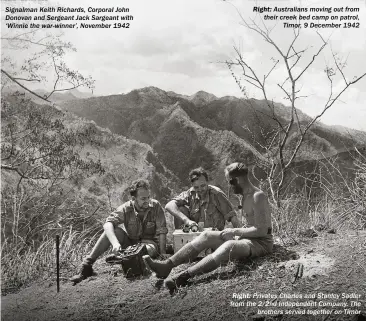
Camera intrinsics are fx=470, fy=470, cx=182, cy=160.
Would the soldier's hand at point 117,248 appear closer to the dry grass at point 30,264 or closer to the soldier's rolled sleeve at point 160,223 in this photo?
the soldier's rolled sleeve at point 160,223

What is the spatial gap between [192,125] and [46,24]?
9733 mm

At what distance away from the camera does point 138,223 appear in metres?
5.43

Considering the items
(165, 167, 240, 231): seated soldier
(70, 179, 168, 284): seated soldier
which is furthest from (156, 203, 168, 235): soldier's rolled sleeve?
(165, 167, 240, 231): seated soldier

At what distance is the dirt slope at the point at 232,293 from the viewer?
3824 mm

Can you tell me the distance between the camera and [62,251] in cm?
598

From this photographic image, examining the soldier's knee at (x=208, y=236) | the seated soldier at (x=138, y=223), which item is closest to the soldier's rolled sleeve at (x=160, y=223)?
the seated soldier at (x=138, y=223)

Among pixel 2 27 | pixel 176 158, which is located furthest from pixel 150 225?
pixel 176 158

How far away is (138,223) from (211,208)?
2.99ft

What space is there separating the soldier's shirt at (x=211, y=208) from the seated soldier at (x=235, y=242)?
0.94 meters

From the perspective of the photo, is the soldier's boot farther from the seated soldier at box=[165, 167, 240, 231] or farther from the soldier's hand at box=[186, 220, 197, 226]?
the seated soldier at box=[165, 167, 240, 231]

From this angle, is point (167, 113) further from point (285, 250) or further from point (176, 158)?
point (285, 250)

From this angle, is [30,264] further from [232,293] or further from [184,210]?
[232,293]

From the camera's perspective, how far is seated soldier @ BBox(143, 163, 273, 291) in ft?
14.3

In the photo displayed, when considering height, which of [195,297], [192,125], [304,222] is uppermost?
[192,125]
